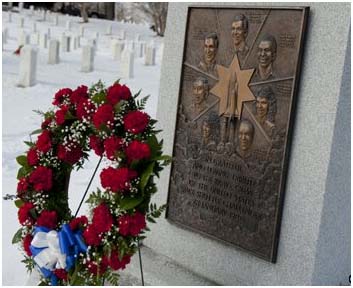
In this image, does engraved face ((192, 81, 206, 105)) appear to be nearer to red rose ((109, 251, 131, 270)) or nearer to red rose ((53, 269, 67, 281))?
red rose ((109, 251, 131, 270))

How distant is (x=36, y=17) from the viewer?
30.6 meters

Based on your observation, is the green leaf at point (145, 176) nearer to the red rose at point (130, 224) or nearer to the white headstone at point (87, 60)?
the red rose at point (130, 224)

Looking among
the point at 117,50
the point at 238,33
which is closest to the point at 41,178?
the point at 238,33

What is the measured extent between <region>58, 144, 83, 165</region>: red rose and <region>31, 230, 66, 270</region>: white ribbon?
402 millimetres

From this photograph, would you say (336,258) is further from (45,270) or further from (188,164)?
(45,270)

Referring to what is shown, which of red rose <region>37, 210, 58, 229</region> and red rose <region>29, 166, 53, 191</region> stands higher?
red rose <region>29, 166, 53, 191</region>

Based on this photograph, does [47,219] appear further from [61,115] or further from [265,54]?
[265,54]

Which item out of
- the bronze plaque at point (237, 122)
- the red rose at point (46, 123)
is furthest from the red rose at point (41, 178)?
the bronze plaque at point (237, 122)

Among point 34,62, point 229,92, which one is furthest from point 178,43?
point 34,62

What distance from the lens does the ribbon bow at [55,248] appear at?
2.75 metres

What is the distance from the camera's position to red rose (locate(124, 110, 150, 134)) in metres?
2.71

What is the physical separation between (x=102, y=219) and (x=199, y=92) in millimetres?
1187

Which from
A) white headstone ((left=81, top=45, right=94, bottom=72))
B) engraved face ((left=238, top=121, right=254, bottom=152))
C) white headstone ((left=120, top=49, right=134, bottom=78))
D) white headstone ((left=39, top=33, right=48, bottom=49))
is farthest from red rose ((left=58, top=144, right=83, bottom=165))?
white headstone ((left=39, top=33, right=48, bottom=49))

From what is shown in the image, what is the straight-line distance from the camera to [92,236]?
2.66m
